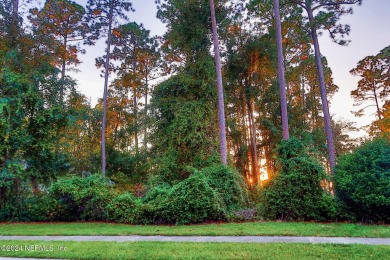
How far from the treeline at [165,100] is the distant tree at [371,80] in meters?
0.08

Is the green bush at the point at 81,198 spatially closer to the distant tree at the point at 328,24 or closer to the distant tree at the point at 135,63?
the distant tree at the point at 135,63

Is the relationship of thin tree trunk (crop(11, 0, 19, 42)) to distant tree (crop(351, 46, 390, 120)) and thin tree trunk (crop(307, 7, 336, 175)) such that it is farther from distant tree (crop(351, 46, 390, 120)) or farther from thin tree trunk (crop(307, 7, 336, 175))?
distant tree (crop(351, 46, 390, 120))

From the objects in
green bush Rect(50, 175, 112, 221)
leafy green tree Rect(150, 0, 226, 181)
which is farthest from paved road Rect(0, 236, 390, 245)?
leafy green tree Rect(150, 0, 226, 181)

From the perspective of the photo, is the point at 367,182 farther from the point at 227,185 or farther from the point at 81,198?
the point at 81,198

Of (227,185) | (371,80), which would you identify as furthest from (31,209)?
(371,80)

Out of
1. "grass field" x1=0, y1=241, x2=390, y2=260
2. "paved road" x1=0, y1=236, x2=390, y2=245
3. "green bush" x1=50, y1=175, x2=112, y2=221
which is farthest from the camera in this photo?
"green bush" x1=50, y1=175, x2=112, y2=221

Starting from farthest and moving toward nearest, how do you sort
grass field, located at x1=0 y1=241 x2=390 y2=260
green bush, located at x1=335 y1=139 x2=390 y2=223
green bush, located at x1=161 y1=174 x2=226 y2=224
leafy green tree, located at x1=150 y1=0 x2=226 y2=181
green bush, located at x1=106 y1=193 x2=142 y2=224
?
leafy green tree, located at x1=150 y1=0 x2=226 y2=181
green bush, located at x1=106 y1=193 x2=142 y2=224
green bush, located at x1=161 y1=174 x2=226 y2=224
green bush, located at x1=335 y1=139 x2=390 y2=223
grass field, located at x1=0 y1=241 x2=390 y2=260

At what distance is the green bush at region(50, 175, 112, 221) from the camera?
9750 millimetres

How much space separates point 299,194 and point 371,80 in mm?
16469

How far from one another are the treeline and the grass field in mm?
3325

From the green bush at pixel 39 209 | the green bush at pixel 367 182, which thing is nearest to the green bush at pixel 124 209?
the green bush at pixel 39 209

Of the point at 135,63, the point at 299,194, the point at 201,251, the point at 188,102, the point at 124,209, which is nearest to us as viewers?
the point at 201,251

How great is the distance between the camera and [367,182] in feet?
23.9

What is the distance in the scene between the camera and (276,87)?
18688 mm
